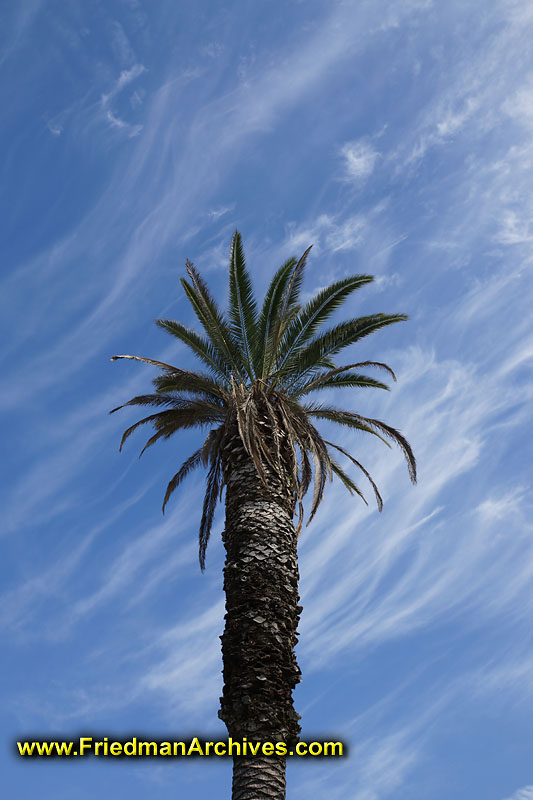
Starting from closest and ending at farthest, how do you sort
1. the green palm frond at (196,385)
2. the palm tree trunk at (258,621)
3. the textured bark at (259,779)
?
the textured bark at (259,779), the palm tree trunk at (258,621), the green palm frond at (196,385)

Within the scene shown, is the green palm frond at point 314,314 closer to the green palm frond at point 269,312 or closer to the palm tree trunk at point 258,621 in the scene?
the green palm frond at point 269,312

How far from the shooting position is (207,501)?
16.2 m

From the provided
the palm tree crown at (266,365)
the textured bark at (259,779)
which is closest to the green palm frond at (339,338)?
the palm tree crown at (266,365)

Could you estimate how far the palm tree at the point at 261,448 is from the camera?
11.7 metres

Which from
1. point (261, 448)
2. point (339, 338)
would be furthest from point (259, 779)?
point (339, 338)

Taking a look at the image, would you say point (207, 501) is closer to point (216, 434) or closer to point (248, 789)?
point (216, 434)

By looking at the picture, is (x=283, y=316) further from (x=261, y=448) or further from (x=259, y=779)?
(x=259, y=779)

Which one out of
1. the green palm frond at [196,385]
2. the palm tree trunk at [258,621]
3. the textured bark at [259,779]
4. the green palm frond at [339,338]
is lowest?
the textured bark at [259,779]

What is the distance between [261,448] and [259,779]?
5.73 metres

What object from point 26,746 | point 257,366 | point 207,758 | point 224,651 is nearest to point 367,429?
point 257,366

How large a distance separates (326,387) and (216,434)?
2.96 m

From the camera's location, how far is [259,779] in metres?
10.9

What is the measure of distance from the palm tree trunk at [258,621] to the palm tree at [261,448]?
0.06ft

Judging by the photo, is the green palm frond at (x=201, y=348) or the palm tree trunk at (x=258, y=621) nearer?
the palm tree trunk at (x=258, y=621)
